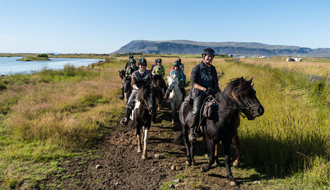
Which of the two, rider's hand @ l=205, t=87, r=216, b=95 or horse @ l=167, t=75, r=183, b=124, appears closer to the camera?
rider's hand @ l=205, t=87, r=216, b=95

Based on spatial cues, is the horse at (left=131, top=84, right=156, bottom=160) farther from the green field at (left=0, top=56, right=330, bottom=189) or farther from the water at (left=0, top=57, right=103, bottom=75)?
the water at (left=0, top=57, right=103, bottom=75)

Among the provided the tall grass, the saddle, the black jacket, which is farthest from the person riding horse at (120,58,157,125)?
the tall grass

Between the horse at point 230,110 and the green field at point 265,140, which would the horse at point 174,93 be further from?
the horse at point 230,110

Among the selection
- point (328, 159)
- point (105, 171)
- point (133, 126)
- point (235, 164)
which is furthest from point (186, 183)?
point (328, 159)

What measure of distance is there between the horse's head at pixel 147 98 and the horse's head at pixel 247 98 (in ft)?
8.93

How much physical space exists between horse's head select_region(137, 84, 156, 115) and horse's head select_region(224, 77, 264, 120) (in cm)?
272

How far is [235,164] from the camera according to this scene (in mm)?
5375

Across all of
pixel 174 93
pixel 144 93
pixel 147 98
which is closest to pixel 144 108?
pixel 147 98

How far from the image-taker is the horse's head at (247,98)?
3953mm

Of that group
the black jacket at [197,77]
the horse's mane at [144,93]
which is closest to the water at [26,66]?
the horse's mane at [144,93]

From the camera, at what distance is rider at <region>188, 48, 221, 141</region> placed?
4.96m

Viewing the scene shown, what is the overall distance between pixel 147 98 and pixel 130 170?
2.31 meters

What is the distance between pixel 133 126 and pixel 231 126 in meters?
3.69

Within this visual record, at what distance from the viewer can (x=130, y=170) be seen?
5398mm
